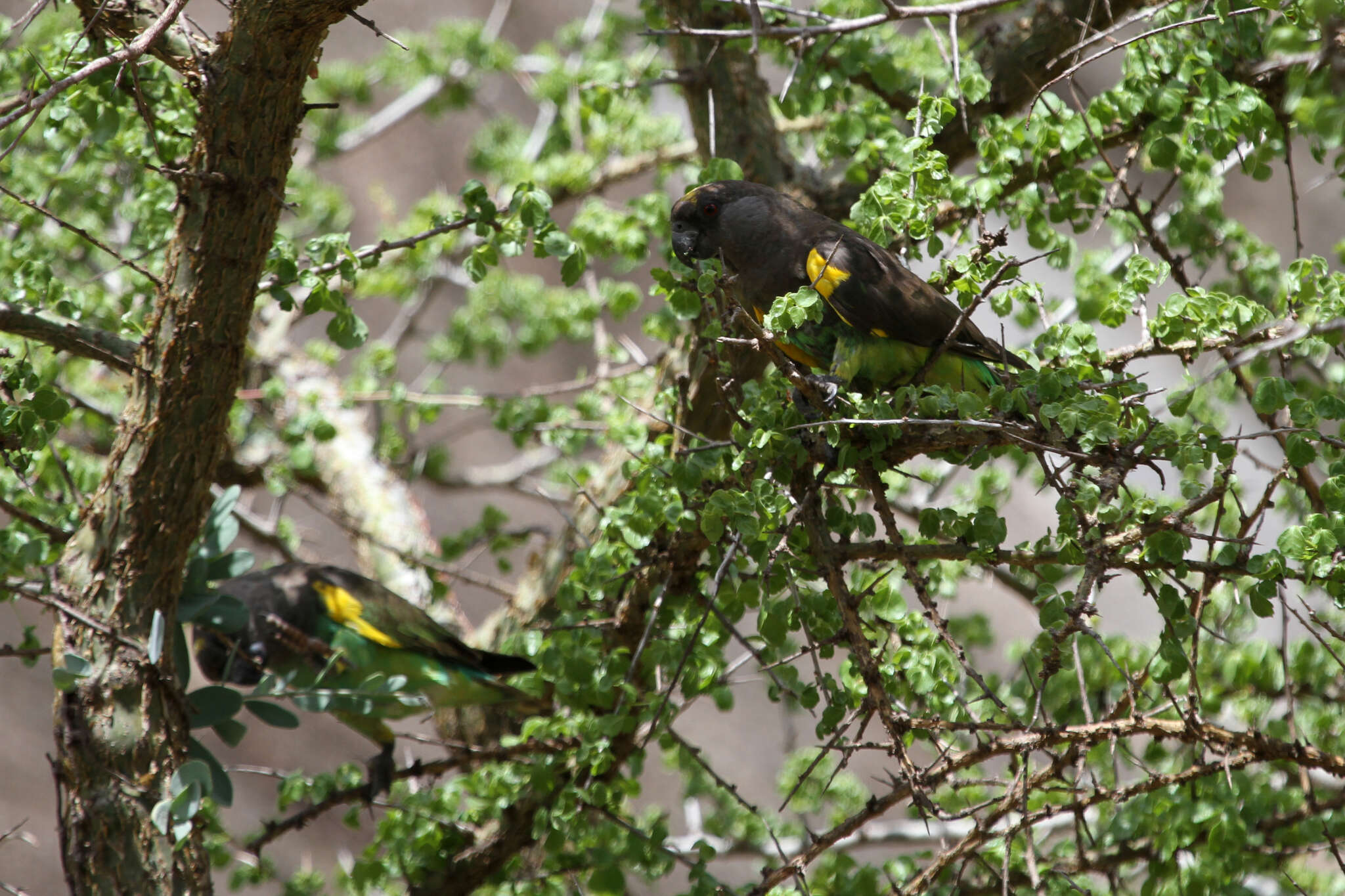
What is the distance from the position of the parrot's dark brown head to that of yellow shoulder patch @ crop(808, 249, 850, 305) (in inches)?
8.7

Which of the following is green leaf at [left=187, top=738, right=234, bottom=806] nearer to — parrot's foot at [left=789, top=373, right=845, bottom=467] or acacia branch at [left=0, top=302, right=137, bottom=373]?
acacia branch at [left=0, top=302, right=137, bottom=373]

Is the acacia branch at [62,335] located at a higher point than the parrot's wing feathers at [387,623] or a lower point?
lower

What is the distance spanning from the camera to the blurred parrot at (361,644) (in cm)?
375

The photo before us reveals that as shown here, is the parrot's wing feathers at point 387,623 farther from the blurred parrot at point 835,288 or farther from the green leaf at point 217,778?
the blurred parrot at point 835,288

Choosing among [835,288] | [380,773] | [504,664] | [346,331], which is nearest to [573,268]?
[346,331]

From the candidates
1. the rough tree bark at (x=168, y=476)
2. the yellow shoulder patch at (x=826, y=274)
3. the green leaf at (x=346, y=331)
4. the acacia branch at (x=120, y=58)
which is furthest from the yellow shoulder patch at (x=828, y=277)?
the acacia branch at (x=120, y=58)

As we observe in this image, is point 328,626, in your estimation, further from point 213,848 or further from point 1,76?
point 1,76

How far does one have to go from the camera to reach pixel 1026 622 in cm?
1070

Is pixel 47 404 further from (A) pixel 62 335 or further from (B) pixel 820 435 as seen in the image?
(B) pixel 820 435

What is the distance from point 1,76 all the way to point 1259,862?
4392 millimetres

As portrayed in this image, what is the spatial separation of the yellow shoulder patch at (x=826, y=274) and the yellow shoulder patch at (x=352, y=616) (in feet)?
6.92

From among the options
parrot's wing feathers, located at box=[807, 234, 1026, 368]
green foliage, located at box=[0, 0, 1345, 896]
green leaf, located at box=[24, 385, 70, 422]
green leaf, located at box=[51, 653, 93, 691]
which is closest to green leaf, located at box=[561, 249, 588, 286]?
green foliage, located at box=[0, 0, 1345, 896]

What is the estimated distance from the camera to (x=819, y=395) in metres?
2.25

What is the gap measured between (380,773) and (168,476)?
1.84 meters
